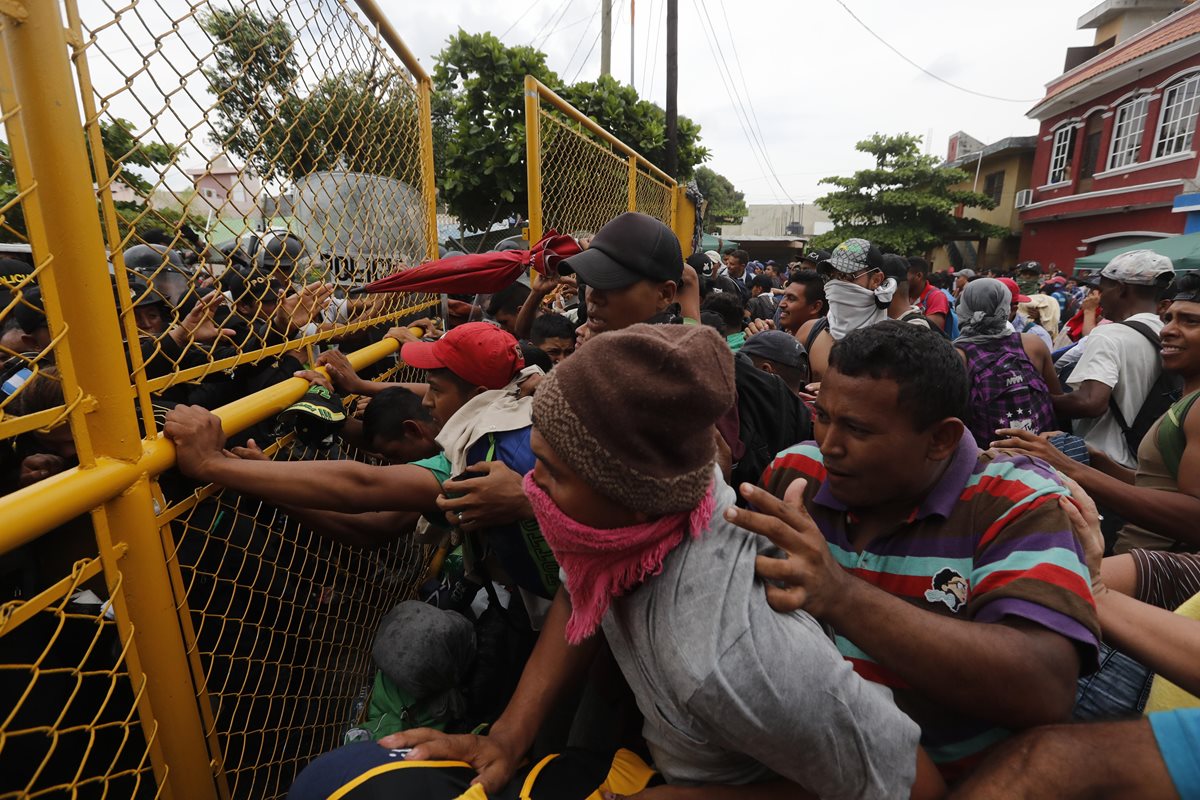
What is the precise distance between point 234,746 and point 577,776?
4.53 ft

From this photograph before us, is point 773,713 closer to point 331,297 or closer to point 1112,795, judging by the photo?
point 1112,795

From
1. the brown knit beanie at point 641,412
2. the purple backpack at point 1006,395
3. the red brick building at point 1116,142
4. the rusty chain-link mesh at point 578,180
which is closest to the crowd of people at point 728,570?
the brown knit beanie at point 641,412

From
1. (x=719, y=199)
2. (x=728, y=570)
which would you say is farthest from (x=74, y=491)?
(x=719, y=199)

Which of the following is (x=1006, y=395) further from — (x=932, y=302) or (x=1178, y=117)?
(x=1178, y=117)

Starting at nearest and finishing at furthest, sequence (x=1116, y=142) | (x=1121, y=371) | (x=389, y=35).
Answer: (x=389, y=35) → (x=1121, y=371) → (x=1116, y=142)

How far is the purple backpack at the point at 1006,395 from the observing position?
125 inches

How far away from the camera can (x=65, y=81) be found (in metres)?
1.05

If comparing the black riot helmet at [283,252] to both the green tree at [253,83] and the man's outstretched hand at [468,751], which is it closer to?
the green tree at [253,83]

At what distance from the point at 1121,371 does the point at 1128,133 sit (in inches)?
867

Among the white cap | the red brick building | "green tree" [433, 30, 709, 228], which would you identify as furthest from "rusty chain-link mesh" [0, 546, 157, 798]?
the red brick building

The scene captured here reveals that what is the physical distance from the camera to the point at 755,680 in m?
0.94

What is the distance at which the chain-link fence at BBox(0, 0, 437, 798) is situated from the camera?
1058mm

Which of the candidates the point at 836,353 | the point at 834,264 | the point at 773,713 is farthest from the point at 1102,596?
the point at 834,264

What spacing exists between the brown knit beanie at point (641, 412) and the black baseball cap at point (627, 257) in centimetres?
142
